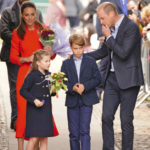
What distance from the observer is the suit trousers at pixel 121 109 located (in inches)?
299

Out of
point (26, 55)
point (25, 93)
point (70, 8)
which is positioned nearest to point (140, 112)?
point (26, 55)

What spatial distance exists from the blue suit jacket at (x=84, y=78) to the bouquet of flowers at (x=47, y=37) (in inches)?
19.3

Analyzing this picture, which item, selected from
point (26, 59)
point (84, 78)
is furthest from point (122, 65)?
point (26, 59)

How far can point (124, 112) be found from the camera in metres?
7.62

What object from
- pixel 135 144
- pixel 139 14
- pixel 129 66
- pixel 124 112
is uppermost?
pixel 139 14

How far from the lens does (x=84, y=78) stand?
302 inches

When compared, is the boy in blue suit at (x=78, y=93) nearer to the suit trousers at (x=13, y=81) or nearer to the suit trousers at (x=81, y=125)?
the suit trousers at (x=81, y=125)

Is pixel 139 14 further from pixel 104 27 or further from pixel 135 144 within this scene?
pixel 104 27

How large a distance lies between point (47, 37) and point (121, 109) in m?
1.33

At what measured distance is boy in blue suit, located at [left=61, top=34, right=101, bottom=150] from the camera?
25.1ft

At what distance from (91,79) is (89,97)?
214 mm

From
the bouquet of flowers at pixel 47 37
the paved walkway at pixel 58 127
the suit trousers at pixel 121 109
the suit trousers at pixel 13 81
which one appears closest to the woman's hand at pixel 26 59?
the bouquet of flowers at pixel 47 37

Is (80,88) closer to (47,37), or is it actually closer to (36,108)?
(36,108)

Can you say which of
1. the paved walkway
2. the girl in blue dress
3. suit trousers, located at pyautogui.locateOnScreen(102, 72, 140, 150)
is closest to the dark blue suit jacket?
suit trousers, located at pyautogui.locateOnScreen(102, 72, 140, 150)
